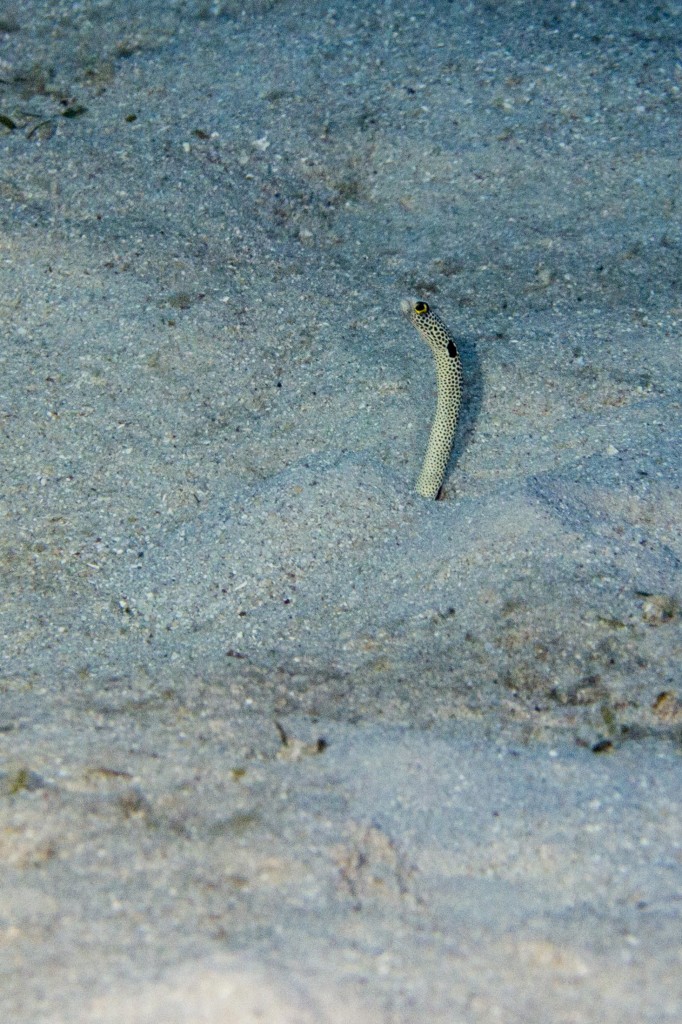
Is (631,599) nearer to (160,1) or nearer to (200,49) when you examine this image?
(200,49)

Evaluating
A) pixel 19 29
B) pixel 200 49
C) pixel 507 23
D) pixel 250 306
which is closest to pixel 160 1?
pixel 200 49

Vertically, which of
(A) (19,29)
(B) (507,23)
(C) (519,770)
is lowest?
(C) (519,770)

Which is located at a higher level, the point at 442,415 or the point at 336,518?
the point at 442,415

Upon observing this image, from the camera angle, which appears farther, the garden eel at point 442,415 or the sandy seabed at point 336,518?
the garden eel at point 442,415

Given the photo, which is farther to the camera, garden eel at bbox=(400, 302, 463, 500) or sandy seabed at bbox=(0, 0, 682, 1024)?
garden eel at bbox=(400, 302, 463, 500)
